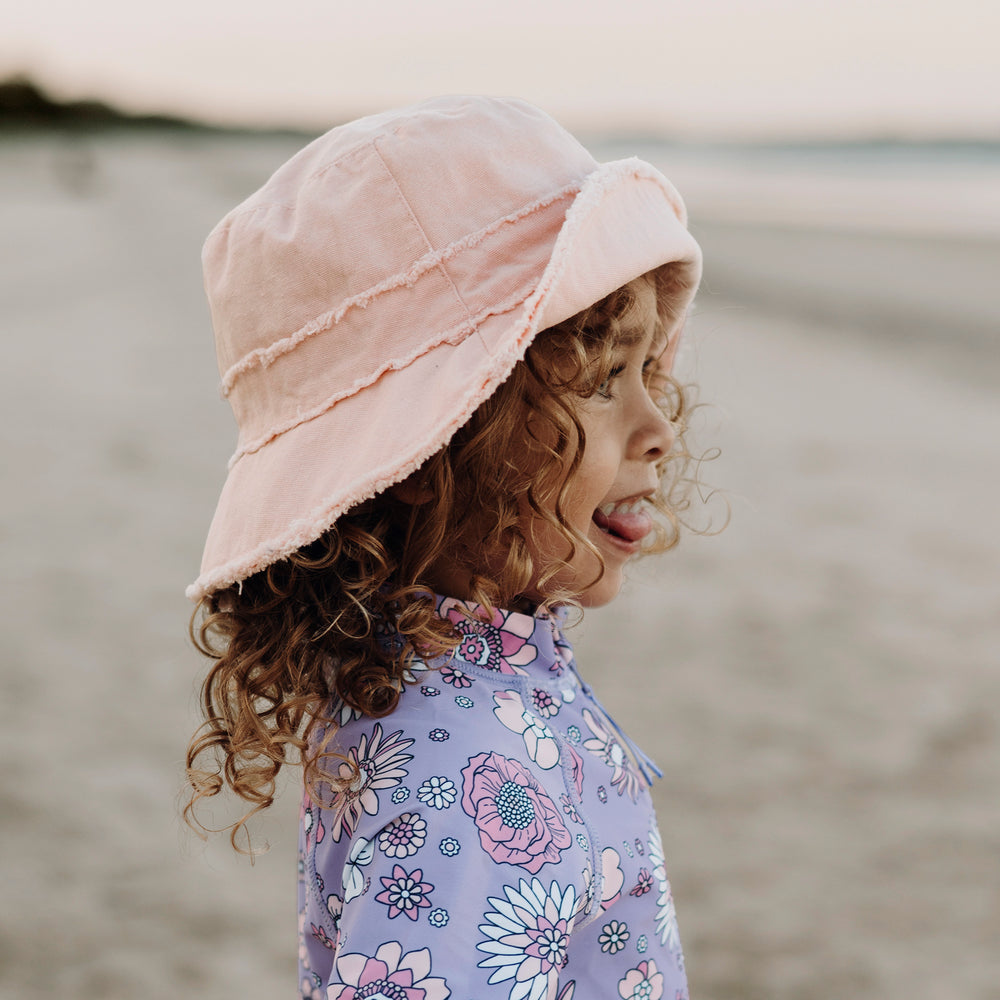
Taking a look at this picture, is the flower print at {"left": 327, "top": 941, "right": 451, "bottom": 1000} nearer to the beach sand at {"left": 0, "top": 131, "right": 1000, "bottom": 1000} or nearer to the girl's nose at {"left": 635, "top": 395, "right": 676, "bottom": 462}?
the girl's nose at {"left": 635, "top": 395, "right": 676, "bottom": 462}

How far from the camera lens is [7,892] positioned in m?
2.43

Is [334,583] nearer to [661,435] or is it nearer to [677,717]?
[661,435]

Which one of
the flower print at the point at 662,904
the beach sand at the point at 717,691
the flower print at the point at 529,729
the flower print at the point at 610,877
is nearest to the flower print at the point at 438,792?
the flower print at the point at 529,729

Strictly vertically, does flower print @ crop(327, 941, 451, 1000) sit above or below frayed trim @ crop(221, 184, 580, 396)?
below

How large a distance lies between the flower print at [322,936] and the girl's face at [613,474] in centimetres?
45

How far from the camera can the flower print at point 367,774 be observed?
104 cm

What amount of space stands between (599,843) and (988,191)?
22.3 m

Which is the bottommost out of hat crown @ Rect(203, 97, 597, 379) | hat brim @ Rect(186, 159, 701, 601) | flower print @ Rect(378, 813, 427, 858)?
flower print @ Rect(378, 813, 427, 858)

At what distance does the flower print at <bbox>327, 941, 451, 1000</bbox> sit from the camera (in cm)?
92

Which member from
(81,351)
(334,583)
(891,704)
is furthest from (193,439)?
(334,583)

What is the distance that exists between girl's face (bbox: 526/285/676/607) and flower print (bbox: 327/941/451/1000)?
1.63ft

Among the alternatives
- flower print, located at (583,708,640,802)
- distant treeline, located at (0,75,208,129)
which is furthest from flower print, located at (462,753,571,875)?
distant treeline, located at (0,75,208,129)

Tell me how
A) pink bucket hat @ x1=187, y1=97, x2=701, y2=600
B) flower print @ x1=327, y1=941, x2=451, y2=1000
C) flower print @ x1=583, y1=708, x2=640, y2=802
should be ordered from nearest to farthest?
flower print @ x1=327, y1=941, x2=451, y2=1000
pink bucket hat @ x1=187, y1=97, x2=701, y2=600
flower print @ x1=583, y1=708, x2=640, y2=802

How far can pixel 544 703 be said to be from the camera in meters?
1.24
